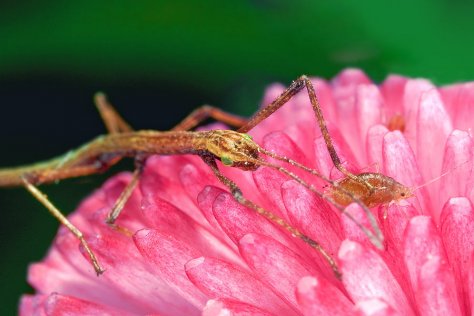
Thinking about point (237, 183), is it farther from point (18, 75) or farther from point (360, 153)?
point (18, 75)

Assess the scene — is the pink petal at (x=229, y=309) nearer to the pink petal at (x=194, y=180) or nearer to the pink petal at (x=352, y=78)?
the pink petal at (x=194, y=180)

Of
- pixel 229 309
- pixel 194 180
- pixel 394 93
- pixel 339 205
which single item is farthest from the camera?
pixel 394 93

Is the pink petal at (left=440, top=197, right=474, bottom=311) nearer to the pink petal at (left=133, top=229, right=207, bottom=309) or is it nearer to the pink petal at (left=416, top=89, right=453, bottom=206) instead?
the pink petal at (left=416, top=89, right=453, bottom=206)

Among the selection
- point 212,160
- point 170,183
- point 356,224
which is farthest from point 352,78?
point 356,224

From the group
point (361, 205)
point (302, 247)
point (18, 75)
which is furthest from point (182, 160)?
point (18, 75)

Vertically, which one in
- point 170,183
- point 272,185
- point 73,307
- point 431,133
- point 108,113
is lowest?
point 73,307

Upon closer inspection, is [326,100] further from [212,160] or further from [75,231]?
[75,231]

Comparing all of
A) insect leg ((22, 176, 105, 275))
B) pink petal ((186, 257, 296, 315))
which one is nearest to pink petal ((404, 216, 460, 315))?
pink petal ((186, 257, 296, 315))

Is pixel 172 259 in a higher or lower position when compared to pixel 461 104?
lower

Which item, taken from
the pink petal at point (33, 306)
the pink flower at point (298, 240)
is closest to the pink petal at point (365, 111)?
the pink flower at point (298, 240)
